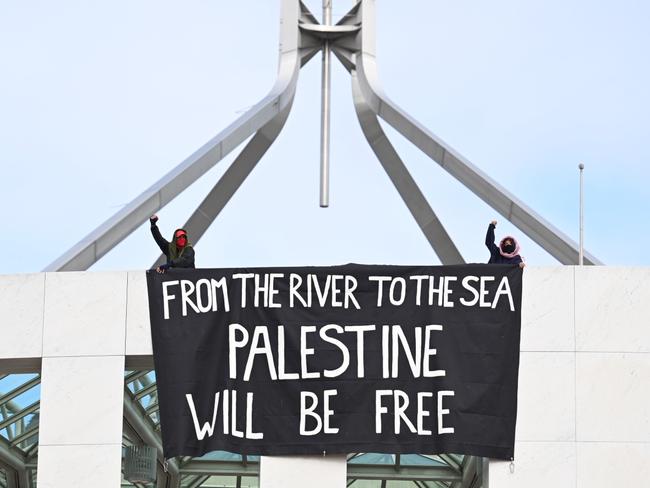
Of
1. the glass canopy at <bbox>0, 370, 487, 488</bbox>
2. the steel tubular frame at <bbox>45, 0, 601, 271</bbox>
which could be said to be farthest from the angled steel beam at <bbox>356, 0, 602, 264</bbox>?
the glass canopy at <bbox>0, 370, 487, 488</bbox>

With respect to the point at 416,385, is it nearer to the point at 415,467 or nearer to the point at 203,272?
the point at 203,272

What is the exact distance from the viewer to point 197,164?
26.3 meters

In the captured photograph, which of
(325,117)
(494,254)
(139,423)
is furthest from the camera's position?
(325,117)

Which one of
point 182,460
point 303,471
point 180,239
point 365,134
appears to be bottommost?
point 303,471

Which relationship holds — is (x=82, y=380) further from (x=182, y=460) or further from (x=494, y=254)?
(x=182, y=460)

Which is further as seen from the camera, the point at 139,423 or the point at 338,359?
the point at 139,423

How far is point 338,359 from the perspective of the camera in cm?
2233

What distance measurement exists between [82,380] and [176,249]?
218cm

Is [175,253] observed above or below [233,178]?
below

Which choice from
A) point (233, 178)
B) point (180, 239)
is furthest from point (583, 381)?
point (233, 178)

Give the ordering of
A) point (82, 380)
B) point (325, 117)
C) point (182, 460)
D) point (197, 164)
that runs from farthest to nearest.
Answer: point (182, 460)
point (325, 117)
point (197, 164)
point (82, 380)

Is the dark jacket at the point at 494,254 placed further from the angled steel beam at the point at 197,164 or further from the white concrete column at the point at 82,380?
the angled steel beam at the point at 197,164

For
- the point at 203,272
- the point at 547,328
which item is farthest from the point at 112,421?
the point at 547,328

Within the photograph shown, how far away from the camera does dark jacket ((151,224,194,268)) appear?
23.0 metres
